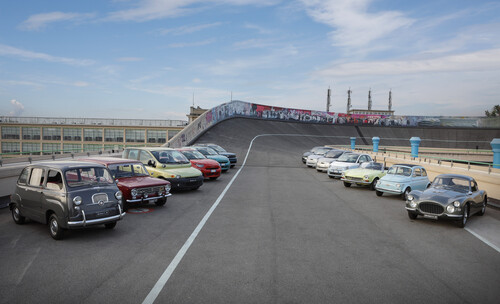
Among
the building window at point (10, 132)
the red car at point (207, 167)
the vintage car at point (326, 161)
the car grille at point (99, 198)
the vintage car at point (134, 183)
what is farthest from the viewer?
the building window at point (10, 132)

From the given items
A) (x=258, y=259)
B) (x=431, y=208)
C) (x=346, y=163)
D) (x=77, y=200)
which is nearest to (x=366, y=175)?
(x=346, y=163)

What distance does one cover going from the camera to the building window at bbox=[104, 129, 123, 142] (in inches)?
3339

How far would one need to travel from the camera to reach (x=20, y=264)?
589 centimetres

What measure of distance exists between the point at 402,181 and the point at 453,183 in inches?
117

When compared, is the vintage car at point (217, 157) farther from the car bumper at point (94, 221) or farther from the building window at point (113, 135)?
the building window at point (113, 135)

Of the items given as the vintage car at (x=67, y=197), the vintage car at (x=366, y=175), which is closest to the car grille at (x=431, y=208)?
the vintage car at (x=366, y=175)

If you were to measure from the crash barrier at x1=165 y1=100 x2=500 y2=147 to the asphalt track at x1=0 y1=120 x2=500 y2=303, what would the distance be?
3578 cm

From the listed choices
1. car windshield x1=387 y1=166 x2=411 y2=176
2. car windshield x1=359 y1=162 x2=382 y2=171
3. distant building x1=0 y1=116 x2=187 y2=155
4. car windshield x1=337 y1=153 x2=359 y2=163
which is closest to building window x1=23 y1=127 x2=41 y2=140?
distant building x1=0 y1=116 x2=187 y2=155

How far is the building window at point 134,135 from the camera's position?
8531cm

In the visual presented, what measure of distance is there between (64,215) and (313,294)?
5.30 meters

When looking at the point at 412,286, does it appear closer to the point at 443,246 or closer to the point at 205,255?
the point at 443,246

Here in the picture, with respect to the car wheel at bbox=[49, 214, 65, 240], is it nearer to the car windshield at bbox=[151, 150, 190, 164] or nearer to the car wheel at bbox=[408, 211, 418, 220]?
the car windshield at bbox=[151, 150, 190, 164]

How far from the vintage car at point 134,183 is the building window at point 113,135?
79.0m

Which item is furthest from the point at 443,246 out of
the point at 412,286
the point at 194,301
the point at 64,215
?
the point at 64,215
